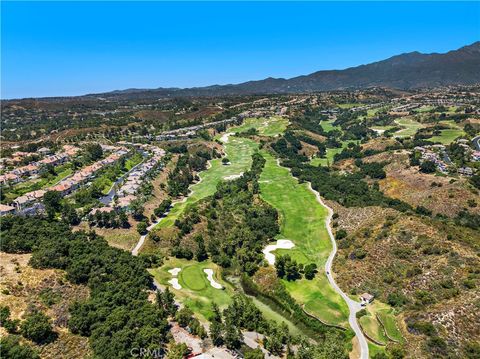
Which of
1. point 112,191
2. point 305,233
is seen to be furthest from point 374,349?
point 112,191

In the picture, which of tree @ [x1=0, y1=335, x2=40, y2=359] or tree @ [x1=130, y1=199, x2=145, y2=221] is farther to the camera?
tree @ [x1=130, y1=199, x2=145, y2=221]

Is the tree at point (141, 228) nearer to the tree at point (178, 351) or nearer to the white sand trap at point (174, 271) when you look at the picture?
the white sand trap at point (174, 271)

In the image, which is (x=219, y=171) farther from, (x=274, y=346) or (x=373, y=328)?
(x=274, y=346)

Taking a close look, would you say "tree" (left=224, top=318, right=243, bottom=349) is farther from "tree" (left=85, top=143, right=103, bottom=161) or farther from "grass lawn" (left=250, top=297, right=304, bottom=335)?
"tree" (left=85, top=143, right=103, bottom=161)

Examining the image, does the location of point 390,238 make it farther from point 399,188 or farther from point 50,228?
point 50,228

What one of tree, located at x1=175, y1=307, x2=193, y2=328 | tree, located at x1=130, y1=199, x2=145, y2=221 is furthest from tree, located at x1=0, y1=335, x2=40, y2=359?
tree, located at x1=130, y1=199, x2=145, y2=221

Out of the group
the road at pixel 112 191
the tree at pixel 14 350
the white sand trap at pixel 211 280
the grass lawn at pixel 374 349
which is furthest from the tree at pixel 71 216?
the grass lawn at pixel 374 349

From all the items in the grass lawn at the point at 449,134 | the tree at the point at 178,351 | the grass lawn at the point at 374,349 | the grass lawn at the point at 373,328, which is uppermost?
the grass lawn at the point at 449,134

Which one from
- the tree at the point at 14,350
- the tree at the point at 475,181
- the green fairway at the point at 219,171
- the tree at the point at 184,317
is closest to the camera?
the tree at the point at 14,350
